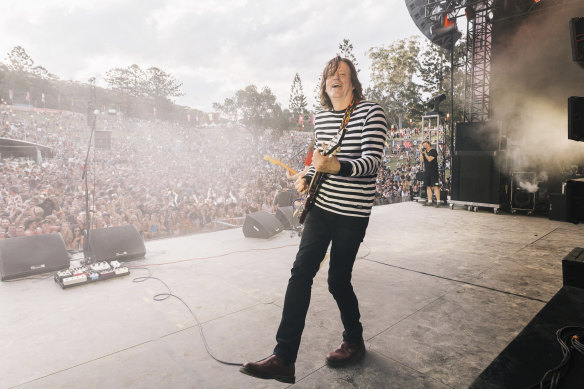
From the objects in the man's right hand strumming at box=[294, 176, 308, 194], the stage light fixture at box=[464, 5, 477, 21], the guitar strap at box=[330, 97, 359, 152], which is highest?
the stage light fixture at box=[464, 5, 477, 21]

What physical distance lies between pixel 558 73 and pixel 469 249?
6.69m

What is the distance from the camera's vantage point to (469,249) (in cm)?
416

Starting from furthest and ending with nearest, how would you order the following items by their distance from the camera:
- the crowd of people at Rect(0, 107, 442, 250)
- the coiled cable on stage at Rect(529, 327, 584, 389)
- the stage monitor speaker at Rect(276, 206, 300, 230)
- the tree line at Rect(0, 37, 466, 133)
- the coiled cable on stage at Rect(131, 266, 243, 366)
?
1. the tree line at Rect(0, 37, 466, 133)
2. the crowd of people at Rect(0, 107, 442, 250)
3. the stage monitor speaker at Rect(276, 206, 300, 230)
4. the coiled cable on stage at Rect(131, 266, 243, 366)
5. the coiled cable on stage at Rect(529, 327, 584, 389)

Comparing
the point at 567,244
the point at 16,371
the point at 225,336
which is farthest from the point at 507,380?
the point at 567,244

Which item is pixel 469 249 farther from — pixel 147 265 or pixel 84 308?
pixel 84 308

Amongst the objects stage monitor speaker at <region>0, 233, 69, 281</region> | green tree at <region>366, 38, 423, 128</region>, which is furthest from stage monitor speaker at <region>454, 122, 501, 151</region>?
green tree at <region>366, 38, 423, 128</region>

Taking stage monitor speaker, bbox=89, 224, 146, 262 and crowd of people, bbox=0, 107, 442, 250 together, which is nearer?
stage monitor speaker, bbox=89, 224, 146, 262

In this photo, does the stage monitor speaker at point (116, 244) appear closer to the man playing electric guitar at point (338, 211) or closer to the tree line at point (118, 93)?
the man playing electric guitar at point (338, 211)

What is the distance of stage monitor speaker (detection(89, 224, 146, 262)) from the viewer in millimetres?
3553

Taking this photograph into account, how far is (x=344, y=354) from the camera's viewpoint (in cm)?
175

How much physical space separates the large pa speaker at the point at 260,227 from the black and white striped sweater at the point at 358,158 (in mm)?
3225

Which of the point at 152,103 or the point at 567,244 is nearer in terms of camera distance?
the point at 567,244

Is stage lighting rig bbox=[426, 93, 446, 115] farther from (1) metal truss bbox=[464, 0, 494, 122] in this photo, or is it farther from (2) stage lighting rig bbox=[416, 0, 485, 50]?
(2) stage lighting rig bbox=[416, 0, 485, 50]

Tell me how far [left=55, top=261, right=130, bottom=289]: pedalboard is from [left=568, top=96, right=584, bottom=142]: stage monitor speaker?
3.66 m
